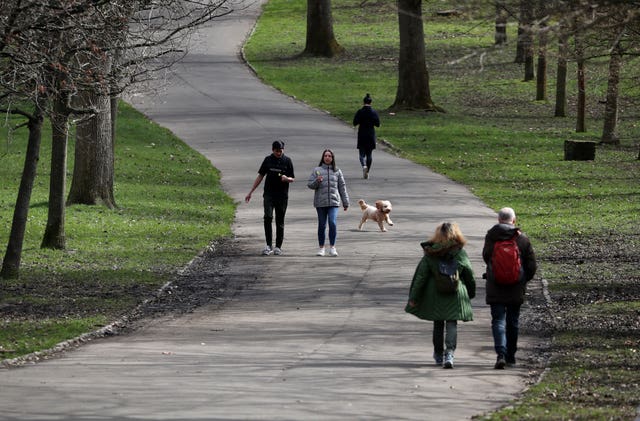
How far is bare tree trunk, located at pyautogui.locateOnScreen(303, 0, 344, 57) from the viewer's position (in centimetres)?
5528

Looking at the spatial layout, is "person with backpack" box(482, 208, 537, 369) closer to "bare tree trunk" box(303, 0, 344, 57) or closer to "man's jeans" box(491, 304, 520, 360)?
"man's jeans" box(491, 304, 520, 360)

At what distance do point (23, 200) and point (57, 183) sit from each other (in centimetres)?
230

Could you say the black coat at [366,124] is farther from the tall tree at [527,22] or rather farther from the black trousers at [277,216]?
the tall tree at [527,22]

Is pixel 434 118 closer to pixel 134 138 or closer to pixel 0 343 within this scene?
pixel 134 138

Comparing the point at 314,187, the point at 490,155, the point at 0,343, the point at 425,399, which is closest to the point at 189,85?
the point at 490,155

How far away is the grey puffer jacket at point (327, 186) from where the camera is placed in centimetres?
2036

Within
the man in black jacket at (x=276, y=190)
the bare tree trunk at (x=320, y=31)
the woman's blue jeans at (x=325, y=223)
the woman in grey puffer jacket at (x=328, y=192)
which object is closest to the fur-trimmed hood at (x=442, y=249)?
the woman's blue jeans at (x=325, y=223)

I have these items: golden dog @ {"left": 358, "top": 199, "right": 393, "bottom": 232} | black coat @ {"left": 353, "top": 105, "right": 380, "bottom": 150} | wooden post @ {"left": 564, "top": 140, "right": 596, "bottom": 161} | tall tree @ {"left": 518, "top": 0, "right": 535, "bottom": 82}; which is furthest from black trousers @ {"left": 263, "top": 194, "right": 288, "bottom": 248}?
wooden post @ {"left": 564, "top": 140, "right": 596, "bottom": 161}

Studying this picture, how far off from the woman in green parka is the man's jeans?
0.28m

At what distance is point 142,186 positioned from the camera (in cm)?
3014

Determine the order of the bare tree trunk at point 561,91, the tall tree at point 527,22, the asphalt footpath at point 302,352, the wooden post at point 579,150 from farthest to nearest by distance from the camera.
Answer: the bare tree trunk at point 561,91 → the wooden post at point 579,150 → the asphalt footpath at point 302,352 → the tall tree at point 527,22

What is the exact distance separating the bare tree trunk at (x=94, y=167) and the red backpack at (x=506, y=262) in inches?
556

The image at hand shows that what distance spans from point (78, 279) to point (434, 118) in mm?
25502

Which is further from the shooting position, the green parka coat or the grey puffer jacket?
the grey puffer jacket
